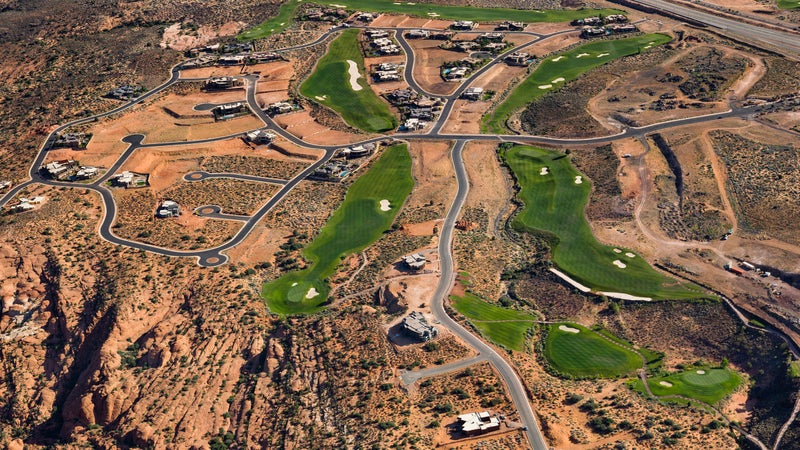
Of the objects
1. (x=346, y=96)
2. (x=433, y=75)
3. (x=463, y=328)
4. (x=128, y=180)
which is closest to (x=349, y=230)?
(x=463, y=328)

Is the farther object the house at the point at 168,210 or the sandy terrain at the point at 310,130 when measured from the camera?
the sandy terrain at the point at 310,130

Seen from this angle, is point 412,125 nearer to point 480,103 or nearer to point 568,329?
point 480,103

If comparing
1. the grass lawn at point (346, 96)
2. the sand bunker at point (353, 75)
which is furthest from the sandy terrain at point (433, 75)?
the sand bunker at point (353, 75)

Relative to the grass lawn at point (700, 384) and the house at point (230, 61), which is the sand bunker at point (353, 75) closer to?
the house at point (230, 61)

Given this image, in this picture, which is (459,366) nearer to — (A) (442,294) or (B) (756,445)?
(A) (442,294)

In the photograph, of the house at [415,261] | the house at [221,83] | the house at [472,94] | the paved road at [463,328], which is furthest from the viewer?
the house at [221,83]

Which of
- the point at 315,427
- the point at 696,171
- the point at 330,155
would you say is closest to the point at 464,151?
the point at 330,155
